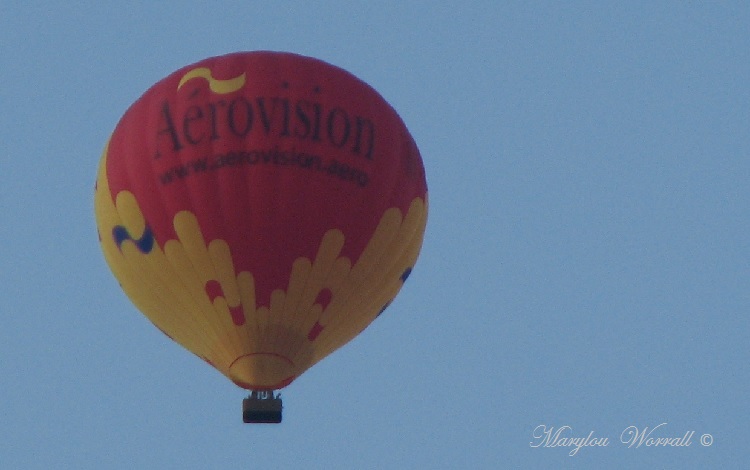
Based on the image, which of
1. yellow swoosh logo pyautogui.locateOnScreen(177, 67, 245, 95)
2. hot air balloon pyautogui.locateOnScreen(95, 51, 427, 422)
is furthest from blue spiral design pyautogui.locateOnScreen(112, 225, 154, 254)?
yellow swoosh logo pyautogui.locateOnScreen(177, 67, 245, 95)

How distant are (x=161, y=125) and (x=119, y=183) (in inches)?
30.2

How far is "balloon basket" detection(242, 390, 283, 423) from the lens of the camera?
23562mm

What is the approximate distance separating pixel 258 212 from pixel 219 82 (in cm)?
165

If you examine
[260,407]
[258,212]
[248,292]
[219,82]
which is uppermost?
[219,82]

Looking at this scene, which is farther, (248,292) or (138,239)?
(138,239)

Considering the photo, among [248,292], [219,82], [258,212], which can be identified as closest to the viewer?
[258,212]

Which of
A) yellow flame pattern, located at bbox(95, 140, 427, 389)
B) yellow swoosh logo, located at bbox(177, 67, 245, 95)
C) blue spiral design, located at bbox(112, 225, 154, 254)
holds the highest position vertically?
yellow swoosh logo, located at bbox(177, 67, 245, 95)

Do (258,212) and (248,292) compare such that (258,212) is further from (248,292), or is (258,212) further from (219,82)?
(219,82)

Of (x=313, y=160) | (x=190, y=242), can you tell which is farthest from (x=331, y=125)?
(x=190, y=242)

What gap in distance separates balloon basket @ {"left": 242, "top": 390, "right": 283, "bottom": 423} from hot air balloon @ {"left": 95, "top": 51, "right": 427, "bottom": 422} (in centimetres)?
1

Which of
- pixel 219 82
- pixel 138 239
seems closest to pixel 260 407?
pixel 138 239

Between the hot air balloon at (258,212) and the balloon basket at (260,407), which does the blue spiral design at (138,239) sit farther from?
the balloon basket at (260,407)

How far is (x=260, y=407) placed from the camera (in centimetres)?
2356

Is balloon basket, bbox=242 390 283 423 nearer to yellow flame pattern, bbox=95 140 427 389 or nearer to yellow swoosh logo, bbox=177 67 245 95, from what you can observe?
yellow flame pattern, bbox=95 140 427 389
